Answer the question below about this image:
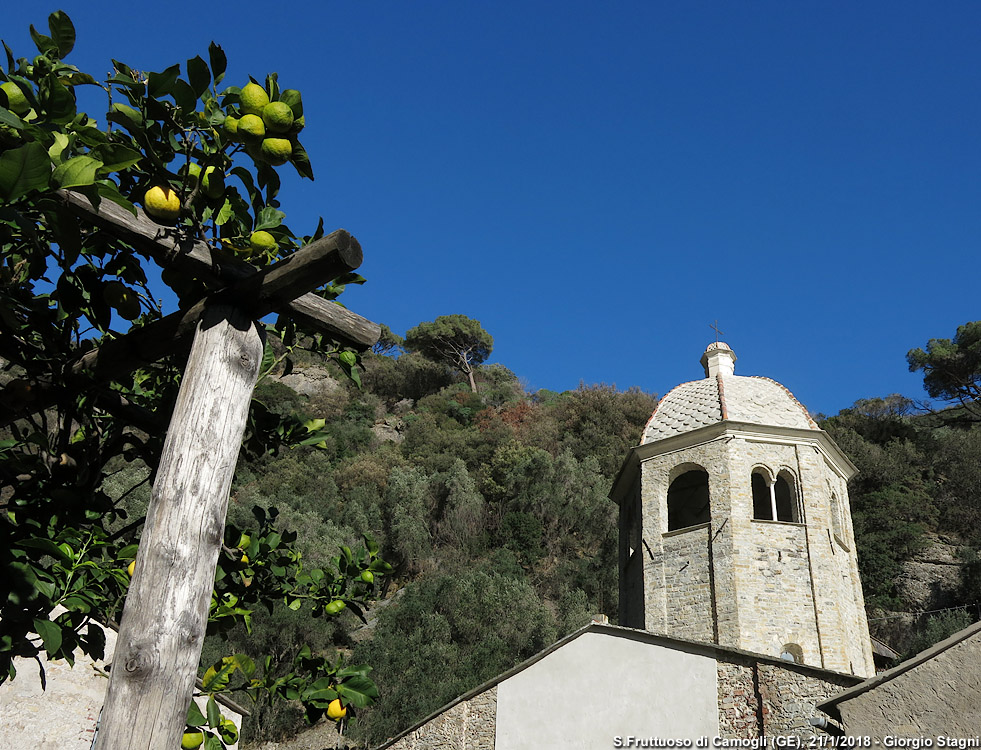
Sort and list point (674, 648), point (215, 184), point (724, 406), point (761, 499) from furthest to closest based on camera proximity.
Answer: point (761, 499) → point (724, 406) → point (674, 648) → point (215, 184)

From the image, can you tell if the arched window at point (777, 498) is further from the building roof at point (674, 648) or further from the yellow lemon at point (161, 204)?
the yellow lemon at point (161, 204)

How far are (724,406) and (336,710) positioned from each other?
12.8 metres

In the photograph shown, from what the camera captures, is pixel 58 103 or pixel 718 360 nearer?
pixel 58 103

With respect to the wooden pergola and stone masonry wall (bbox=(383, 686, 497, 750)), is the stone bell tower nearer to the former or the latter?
stone masonry wall (bbox=(383, 686, 497, 750))

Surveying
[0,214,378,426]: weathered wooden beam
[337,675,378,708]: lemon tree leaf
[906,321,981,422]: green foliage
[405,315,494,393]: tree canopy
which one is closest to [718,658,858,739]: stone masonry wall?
[337,675,378,708]: lemon tree leaf

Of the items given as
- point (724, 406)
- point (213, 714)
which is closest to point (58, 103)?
point (213, 714)

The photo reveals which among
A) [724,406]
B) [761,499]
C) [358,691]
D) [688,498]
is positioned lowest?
[358,691]

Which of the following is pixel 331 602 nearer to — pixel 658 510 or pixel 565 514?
pixel 658 510

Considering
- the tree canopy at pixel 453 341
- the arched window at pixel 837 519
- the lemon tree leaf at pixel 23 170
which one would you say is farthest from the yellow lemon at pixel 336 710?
the tree canopy at pixel 453 341

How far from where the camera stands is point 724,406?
15.1m

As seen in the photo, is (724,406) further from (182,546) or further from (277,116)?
(182,546)

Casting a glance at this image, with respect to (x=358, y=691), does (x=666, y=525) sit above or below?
above

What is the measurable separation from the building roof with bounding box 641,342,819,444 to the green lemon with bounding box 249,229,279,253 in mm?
13050

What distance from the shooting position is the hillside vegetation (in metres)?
23.7
